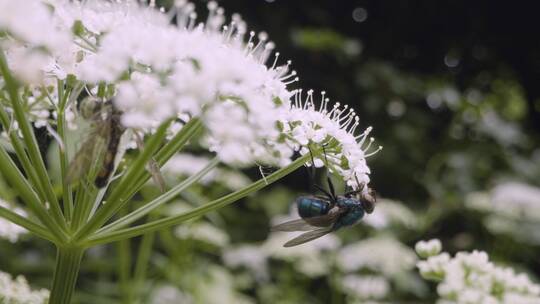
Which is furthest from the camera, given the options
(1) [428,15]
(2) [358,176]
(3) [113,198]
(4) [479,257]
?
(1) [428,15]

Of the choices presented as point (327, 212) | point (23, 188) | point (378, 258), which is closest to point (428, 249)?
point (327, 212)

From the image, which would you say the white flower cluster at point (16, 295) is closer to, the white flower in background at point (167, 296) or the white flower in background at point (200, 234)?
the white flower in background at point (200, 234)

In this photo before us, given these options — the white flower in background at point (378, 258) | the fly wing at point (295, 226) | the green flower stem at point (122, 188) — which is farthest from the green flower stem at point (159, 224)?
the white flower in background at point (378, 258)

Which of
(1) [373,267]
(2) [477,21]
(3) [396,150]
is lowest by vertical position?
(1) [373,267]

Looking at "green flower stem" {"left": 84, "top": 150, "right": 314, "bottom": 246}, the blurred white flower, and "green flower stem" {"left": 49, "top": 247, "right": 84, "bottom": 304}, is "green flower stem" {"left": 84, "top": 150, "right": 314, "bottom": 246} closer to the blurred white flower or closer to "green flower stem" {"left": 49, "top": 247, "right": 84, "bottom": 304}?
"green flower stem" {"left": 49, "top": 247, "right": 84, "bottom": 304}

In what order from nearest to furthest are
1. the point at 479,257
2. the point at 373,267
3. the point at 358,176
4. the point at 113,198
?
the point at 113,198, the point at 358,176, the point at 479,257, the point at 373,267

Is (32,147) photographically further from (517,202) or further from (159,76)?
(517,202)

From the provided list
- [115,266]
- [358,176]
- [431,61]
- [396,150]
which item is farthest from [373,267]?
[431,61]

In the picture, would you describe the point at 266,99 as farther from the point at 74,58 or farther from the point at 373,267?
the point at 373,267
